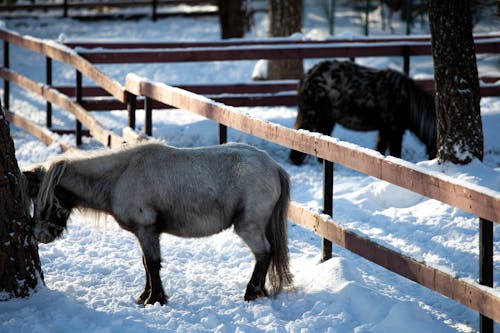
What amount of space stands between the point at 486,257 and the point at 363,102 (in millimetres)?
5778

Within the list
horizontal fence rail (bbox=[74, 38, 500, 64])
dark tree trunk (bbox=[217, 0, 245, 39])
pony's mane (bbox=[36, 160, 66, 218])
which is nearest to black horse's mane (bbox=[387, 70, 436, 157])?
horizontal fence rail (bbox=[74, 38, 500, 64])

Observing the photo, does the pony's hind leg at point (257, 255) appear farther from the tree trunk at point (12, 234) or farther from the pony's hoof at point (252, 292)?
the tree trunk at point (12, 234)

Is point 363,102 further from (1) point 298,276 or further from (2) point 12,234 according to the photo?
(2) point 12,234

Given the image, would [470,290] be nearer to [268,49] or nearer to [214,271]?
[214,271]

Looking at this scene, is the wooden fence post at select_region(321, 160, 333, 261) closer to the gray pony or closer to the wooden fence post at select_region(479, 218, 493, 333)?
the gray pony

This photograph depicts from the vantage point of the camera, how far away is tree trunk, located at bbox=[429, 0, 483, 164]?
7602 millimetres

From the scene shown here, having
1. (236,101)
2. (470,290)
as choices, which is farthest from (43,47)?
(470,290)

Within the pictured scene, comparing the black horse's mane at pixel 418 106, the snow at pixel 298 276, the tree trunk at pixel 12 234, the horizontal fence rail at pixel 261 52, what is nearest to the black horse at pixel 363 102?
the black horse's mane at pixel 418 106

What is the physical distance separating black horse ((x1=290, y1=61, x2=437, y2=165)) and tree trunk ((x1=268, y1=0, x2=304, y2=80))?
4838mm

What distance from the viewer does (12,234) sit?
5.39m

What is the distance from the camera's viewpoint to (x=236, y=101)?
38.9 ft

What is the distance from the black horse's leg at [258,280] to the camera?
5641 millimetres

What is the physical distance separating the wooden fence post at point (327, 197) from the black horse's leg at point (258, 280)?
67cm

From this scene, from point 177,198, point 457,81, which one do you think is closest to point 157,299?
point 177,198
